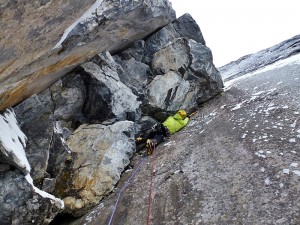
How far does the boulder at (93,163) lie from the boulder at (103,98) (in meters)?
0.89

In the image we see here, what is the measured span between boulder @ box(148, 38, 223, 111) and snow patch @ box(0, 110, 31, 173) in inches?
305

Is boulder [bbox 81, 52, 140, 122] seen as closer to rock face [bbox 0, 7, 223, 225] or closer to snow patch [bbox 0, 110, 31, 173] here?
rock face [bbox 0, 7, 223, 225]

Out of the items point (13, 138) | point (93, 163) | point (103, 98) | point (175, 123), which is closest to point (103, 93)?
point (103, 98)

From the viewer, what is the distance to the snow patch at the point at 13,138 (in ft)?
25.4

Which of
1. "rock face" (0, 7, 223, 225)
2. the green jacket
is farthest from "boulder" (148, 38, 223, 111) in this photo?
the green jacket

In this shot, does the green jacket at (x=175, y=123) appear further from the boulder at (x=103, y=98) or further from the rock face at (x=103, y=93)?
the boulder at (x=103, y=98)

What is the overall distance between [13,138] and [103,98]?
563 centimetres

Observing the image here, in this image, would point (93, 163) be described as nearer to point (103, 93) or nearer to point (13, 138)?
point (13, 138)

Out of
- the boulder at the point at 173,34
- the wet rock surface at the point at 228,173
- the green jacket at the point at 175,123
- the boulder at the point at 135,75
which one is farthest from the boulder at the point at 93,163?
the boulder at the point at 173,34

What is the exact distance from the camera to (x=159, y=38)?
58.5 feet

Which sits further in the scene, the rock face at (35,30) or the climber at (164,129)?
the climber at (164,129)

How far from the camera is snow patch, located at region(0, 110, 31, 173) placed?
7.74 m

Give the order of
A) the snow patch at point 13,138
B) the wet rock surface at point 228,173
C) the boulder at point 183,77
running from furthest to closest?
the boulder at point 183,77 < the snow patch at point 13,138 < the wet rock surface at point 228,173

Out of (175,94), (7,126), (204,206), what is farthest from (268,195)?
(175,94)
